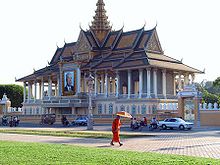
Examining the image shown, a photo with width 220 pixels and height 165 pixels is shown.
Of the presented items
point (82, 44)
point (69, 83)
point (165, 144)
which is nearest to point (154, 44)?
point (82, 44)

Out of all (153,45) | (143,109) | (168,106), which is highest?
(153,45)

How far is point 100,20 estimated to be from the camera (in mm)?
72688

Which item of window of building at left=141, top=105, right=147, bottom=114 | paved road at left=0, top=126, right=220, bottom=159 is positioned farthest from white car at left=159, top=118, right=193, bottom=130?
window of building at left=141, top=105, right=147, bottom=114

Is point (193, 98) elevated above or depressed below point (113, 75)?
below

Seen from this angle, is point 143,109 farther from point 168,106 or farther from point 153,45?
point 153,45

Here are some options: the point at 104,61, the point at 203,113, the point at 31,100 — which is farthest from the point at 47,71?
the point at 203,113

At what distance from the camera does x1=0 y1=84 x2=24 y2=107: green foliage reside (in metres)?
81.3

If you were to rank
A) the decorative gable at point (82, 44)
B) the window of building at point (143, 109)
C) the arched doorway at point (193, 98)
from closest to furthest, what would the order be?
the arched doorway at point (193, 98) → the window of building at point (143, 109) → the decorative gable at point (82, 44)

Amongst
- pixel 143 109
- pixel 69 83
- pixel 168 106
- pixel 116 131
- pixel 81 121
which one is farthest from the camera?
pixel 69 83

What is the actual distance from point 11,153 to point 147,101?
3795cm

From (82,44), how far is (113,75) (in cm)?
879

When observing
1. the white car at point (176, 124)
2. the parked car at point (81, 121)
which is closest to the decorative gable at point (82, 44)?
the parked car at point (81, 121)

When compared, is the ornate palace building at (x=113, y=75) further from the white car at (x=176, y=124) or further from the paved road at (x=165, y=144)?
the paved road at (x=165, y=144)

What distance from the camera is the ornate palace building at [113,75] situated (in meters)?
53.8
